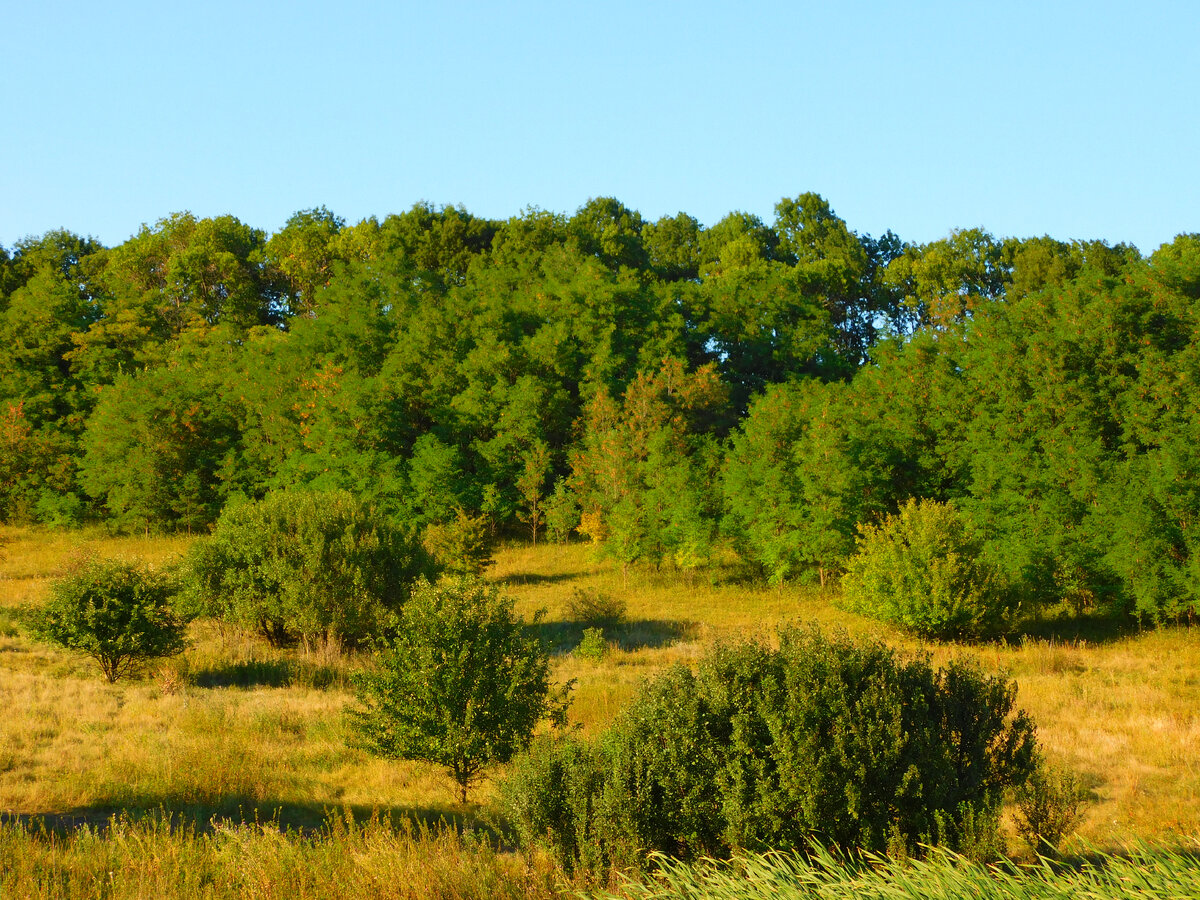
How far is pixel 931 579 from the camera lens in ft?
102

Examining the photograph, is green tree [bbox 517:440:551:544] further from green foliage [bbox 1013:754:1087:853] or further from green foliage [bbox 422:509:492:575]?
green foliage [bbox 1013:754:1087:853]

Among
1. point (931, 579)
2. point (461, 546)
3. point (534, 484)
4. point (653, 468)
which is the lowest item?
point (931, 579)

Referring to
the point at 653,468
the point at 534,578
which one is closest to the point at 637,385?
the point at 653,468

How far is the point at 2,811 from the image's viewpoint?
1109 centimetres

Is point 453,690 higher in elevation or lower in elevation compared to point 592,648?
higher

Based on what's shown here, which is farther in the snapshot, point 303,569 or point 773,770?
point 303,569

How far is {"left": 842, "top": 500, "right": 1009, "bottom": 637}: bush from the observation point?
1214 inches

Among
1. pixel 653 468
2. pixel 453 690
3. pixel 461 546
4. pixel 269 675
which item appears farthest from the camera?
pixel 653 468

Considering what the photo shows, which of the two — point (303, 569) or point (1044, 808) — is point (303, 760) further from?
point (303, 569)

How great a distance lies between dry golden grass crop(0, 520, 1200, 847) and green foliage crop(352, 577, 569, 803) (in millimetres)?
662

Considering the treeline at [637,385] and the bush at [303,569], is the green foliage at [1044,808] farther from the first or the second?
the treeline at [637,385]

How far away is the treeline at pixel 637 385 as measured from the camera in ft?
120

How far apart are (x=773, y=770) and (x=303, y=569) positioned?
2034cm

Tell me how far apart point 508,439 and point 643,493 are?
11.8m
